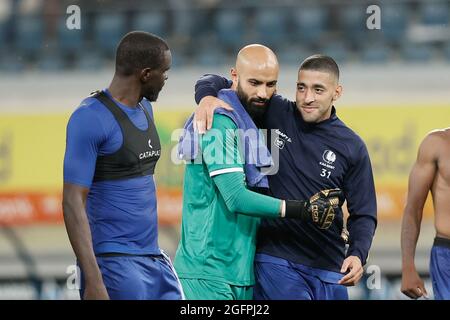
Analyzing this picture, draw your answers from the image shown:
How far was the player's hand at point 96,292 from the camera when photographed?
4.70 metres

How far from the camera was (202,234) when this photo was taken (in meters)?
5.11

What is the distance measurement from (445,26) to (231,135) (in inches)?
277

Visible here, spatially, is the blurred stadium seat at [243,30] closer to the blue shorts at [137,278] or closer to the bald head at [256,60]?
the bald head at [256,60]

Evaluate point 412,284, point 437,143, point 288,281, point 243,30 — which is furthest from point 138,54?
point 243,30

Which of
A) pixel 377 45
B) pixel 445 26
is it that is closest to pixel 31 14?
pixel 377 45

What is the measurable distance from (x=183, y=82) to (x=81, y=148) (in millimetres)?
6135

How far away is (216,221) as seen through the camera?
5.08 metres

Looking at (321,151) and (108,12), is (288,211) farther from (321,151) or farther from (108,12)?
(108,12)

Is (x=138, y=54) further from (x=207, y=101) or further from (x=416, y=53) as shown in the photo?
(x=416, y=53)

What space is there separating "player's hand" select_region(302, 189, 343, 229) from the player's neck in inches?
41.3

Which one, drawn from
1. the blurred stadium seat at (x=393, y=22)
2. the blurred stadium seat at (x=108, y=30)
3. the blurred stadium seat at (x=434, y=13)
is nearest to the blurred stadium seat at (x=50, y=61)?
the blurred stadium seat at (x=108, y=30)

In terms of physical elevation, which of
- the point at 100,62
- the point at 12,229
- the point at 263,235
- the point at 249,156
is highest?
the point at 100,62

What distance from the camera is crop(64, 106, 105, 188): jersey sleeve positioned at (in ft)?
15.6

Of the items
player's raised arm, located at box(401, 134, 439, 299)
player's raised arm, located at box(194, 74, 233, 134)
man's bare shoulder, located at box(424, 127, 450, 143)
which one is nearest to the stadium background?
man's bare shoulder, located at box(424, 127, 450, 143)
